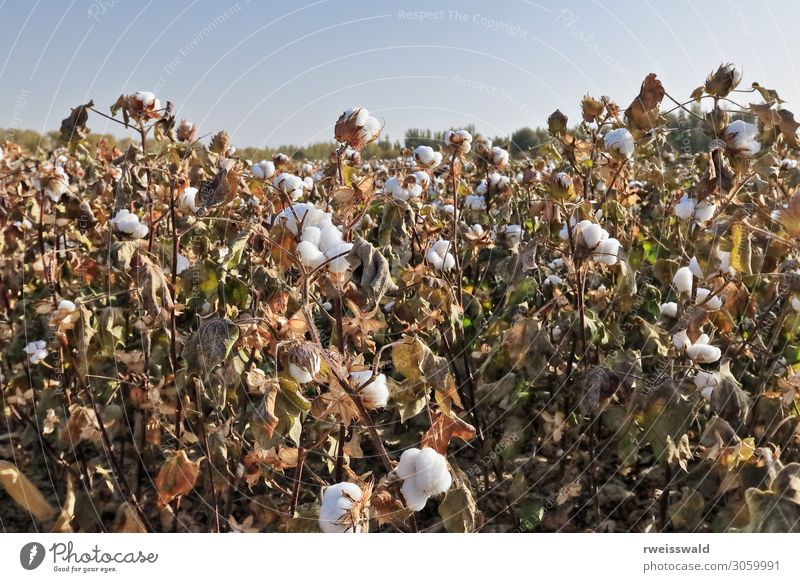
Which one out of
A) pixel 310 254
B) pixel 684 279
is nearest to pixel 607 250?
pixel 684 279

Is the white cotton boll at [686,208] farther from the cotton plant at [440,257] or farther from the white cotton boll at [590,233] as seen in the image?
the cotton plant at [440,257]

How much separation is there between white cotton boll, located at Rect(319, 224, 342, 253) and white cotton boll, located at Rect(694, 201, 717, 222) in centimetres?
121

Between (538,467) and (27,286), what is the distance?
3.23 m

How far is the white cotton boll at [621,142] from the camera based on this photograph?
1.90m

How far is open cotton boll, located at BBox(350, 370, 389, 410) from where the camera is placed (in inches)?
50.4

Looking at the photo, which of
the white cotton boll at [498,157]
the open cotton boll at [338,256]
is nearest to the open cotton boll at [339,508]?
the open cotton boll at [338,256]

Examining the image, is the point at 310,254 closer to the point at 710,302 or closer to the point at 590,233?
the point at 590,233

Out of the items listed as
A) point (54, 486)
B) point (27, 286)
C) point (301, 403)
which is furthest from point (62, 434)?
point (27, 286)

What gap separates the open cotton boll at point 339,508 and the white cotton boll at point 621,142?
129 centimetres

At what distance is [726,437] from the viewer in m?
1.69

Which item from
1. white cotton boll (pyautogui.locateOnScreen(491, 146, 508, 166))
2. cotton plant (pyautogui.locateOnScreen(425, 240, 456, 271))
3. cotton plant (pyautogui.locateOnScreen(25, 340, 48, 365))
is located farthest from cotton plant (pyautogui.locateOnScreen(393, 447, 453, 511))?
white cotton boll (pyautogui.locateOnScreen(491, 146, 508, 166))
